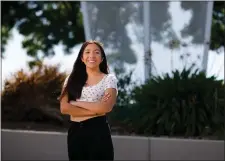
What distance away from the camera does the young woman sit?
131 inches

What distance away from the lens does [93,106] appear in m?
3.30

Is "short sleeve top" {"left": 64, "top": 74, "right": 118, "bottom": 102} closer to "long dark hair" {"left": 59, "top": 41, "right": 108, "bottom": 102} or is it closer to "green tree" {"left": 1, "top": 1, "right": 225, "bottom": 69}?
"long dark hair" {"left": 59, "top": 41, "right": 108, "bottom": 102}

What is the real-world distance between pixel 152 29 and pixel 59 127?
10.5ft

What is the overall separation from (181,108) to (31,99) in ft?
9.17

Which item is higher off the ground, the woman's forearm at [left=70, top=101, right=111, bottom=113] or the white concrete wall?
the woman's forearm at [left=70, top=101, right=111, bottom=113]

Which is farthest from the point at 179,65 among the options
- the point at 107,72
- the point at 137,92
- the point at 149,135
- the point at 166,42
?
the point at 107,72

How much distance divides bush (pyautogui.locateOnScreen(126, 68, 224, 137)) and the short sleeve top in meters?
3.79

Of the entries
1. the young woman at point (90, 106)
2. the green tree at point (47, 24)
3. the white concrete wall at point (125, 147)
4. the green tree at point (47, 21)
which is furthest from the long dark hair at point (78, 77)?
the green tree at point (47, 21)

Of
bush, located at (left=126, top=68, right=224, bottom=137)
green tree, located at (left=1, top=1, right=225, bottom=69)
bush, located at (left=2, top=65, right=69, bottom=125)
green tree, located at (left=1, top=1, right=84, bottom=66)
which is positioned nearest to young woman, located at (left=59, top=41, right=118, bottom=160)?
bush, located at (left=126, top=68, right=224, bottom=137)

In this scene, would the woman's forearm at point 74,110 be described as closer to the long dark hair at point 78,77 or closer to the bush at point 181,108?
the long dark hair at point 78,77

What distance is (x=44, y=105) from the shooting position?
812cm

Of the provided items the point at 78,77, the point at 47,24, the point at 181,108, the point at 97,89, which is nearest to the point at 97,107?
the point at 97,89

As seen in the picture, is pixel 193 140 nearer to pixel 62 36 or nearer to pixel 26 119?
A: pixel 26 119

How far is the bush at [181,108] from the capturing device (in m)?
7.12
